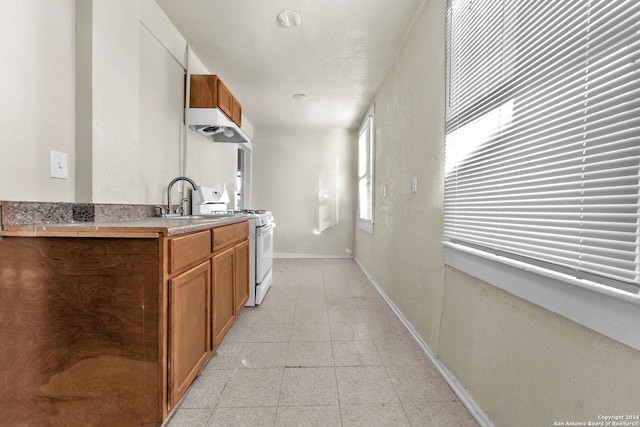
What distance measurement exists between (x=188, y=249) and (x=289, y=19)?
1.99 meters

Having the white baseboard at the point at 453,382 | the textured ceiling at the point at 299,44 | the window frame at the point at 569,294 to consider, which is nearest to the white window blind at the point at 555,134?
the window frame at the point at 569,294

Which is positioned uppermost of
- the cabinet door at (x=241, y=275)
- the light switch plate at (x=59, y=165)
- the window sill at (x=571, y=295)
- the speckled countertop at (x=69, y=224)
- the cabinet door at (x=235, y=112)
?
the cabinet door at (x=235, y=112)

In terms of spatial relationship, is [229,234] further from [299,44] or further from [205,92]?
[299,44]

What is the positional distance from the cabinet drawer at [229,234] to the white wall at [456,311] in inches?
54.6

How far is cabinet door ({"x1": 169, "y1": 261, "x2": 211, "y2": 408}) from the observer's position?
1.31 metres

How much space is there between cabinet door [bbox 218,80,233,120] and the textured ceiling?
347mm

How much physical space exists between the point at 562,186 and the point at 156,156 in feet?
8.25

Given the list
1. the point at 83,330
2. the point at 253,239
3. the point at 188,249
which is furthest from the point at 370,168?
the point at 83,330

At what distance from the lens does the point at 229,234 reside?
2.24 meters

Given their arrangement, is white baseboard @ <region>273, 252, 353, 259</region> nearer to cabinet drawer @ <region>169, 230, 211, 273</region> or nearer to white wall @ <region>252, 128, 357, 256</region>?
white wall @ <region>252, 128, 357, 256</region>

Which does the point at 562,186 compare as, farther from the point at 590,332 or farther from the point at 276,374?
the point at 276,374

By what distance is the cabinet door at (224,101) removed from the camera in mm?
2928

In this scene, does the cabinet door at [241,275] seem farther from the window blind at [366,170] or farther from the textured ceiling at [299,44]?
the window blind at [366,170]

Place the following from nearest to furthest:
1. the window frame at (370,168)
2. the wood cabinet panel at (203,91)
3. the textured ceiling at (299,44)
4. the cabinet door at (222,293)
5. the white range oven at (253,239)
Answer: the cabinet door at (222,293) → the textured ceiling at (299,44) → the wood cabinet panel at (203,91) → the white range oven at (253,239) → the window frame at (370,168)
